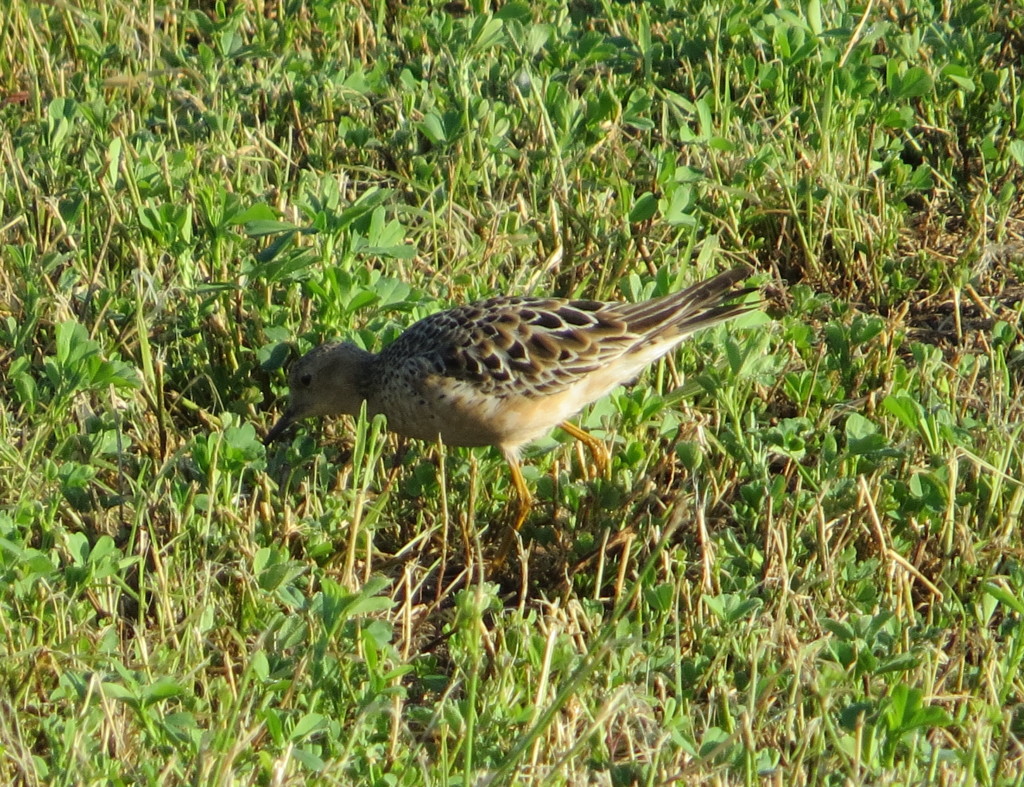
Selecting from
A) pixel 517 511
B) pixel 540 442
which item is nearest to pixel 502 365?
pixel 540 442

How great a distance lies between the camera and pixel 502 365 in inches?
258

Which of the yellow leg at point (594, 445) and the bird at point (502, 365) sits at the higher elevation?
the bird at point (502, 365)

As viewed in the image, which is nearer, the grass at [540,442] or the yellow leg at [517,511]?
the grass at [540,442]

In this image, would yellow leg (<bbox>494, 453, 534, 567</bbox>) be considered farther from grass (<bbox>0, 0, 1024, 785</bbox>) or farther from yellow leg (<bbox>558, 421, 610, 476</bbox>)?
yellow leg (<bbox>558, 421, 610, 476</bbox>)

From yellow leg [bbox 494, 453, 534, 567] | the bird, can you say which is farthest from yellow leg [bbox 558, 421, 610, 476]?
yellow leg [bbox 494, 453, 534, 567]

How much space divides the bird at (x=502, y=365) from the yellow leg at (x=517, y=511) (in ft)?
0.14

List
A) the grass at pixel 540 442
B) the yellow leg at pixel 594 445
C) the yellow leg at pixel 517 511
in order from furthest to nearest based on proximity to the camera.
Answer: the yellow leg at pixel 594 445 → the yellow leg at pixel 517 511 → the grass at pixel 540 442

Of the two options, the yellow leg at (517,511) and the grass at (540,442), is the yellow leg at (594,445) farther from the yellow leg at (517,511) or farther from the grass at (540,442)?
the yellow leg at (517,511)

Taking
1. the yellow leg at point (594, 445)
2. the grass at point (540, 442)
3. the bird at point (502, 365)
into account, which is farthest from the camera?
the bird at point (502, 365)

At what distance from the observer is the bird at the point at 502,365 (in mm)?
6480

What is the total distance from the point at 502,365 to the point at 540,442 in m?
0.41

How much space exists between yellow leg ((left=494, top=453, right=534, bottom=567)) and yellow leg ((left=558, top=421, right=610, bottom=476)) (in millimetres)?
310

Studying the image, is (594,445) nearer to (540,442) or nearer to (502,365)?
(540,442)

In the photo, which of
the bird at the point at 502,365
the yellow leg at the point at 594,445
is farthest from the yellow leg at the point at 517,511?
the yellow leg at the point at 594,445
